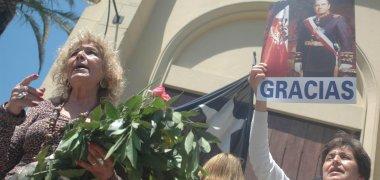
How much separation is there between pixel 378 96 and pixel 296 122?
38.1 inches

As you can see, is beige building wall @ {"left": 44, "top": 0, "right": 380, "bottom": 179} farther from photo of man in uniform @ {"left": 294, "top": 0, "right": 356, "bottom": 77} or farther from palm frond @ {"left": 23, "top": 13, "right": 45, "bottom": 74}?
palm frond @ {"left": 23, "top": 13, "right": 45, "bottom": 74}

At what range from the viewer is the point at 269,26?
4648 millimetres

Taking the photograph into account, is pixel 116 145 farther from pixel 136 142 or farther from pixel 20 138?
pixel 20 138

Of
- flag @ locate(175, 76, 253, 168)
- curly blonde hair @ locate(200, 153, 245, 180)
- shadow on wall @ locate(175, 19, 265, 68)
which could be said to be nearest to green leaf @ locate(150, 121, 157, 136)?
curly blonde hair @ locate(200, 153, 245, 180)

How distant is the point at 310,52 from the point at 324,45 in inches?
4.5

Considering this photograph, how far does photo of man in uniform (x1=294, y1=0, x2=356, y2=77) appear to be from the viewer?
14.2 feet

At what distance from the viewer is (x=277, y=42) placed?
4555 mm

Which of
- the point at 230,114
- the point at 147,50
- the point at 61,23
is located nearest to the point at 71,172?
the point at 230,114

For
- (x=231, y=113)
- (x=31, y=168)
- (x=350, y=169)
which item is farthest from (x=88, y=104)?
(x=231, y=113)

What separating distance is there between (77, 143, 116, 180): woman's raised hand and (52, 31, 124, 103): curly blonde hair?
77cm

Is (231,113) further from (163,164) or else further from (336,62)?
(163,164)

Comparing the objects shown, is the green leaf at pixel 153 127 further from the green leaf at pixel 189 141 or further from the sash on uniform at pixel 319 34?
the sash on uniform at pixel 319 34

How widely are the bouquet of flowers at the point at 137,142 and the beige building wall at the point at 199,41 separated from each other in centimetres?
443

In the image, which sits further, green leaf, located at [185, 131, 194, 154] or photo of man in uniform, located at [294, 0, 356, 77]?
photo of man in uniform, located at [294, 0, 356, 77]
